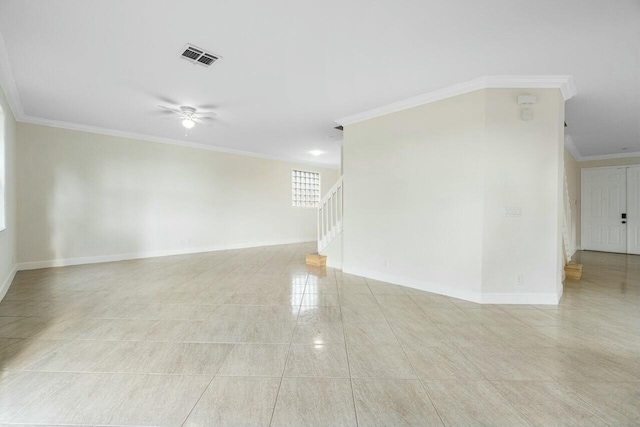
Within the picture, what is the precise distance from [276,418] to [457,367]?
137cm

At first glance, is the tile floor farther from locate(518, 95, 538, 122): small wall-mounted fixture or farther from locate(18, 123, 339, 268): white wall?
locate(518, 95, 538, 122): small wall-mounted fixture

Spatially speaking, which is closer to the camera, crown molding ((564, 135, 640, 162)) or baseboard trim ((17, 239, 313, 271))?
baseboard trim ((17, 239, 313, 271))

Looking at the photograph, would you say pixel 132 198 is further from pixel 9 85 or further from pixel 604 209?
pixel 604 209

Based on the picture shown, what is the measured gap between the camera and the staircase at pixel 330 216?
5.47m

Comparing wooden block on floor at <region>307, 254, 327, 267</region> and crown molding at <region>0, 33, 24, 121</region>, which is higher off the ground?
crown molding at <region>0, 33, 24, 121</region>

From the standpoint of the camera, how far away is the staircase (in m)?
5.47

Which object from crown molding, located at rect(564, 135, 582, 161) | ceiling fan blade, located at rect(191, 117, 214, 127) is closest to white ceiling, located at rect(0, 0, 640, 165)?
ceiling fan blade, located at rect(191, 117, 214, 127)

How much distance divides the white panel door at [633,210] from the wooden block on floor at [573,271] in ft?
14.1

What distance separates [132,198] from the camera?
20.4ft

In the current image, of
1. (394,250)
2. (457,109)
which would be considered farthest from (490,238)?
(457,109)

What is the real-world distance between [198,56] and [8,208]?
3953mm

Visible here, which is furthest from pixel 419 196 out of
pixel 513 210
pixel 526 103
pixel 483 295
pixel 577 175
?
pixel 577 175

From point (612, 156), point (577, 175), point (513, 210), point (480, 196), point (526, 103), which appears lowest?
point (513, 210)

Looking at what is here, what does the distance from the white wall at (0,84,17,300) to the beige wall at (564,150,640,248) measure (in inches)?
417
